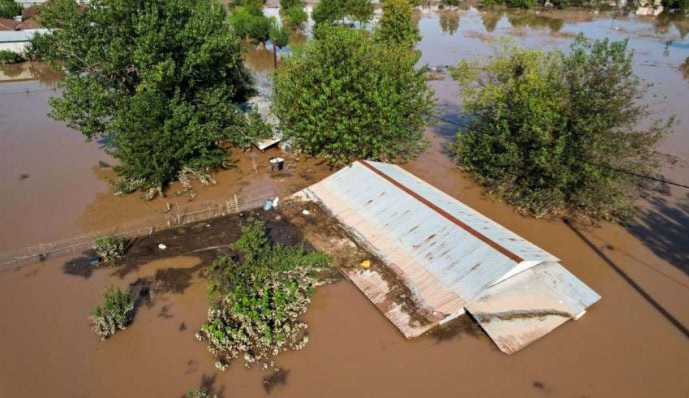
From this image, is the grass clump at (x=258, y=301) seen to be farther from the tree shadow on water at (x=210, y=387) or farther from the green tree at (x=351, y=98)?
the green tree at (x=351, y=98)

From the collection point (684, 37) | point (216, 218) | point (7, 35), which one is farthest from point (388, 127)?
point (684, 37)

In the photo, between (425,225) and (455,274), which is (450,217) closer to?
(425,225)

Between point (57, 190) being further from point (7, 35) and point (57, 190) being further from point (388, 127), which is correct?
point (7, 35)

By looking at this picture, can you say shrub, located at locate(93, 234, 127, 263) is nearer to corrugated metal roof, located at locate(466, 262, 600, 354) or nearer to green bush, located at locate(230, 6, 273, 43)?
corrugated metal roof, located at locate(466, 262, 600, 354)

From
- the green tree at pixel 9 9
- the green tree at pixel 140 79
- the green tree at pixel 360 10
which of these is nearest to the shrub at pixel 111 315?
the green tree at pixel 140 79

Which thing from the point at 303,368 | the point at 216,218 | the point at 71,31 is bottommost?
the point at 303,368
